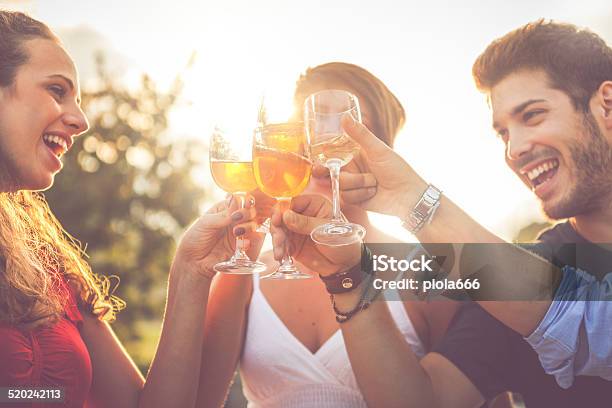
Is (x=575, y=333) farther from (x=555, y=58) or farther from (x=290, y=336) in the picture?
(x=555, y=58)

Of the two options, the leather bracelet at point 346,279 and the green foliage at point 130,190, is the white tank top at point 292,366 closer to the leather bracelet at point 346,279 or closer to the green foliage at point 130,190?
the leather bracelet at point 346,279

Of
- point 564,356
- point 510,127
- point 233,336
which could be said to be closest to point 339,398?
point 233,336

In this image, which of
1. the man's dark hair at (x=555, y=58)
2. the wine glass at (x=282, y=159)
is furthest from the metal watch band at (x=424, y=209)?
the man's dark hair at (x=555, y=58)

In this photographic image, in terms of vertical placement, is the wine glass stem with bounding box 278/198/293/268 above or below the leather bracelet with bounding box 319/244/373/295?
above

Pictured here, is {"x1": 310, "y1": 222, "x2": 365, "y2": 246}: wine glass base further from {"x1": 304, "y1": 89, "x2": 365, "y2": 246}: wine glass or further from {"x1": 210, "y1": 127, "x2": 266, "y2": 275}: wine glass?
{"x1": 210, "y1": 127, "x2": 266, "y2": 275}: wine glass

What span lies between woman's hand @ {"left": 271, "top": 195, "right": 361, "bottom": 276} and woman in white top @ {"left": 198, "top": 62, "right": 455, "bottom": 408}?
0.32 meters

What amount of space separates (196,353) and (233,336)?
0.70 feet

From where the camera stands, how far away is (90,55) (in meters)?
11.5

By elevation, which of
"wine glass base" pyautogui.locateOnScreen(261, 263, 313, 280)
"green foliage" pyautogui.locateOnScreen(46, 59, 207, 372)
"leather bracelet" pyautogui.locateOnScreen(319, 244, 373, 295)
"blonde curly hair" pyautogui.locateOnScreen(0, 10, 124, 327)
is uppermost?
"wine glass base" pyautogui.locateOnScreen(261, 263, 313, 280)

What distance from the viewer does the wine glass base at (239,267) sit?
1.83 meters

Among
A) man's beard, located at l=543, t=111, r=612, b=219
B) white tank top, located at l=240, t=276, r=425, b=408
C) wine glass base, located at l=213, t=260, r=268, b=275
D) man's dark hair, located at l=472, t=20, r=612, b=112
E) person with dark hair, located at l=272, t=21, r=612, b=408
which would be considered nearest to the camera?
wine glass base, located at l=213, t=260, r=268, b=275

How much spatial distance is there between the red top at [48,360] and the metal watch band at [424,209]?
1.23m

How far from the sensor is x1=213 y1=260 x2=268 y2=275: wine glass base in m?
1.83

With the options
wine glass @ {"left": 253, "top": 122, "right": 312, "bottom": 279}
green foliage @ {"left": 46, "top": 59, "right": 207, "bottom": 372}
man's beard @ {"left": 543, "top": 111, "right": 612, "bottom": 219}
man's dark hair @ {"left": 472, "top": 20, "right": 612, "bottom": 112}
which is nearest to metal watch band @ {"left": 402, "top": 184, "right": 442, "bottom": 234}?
wine glass @ {"left": 253, "top": 122, "right": 312, "bottom": 279}
